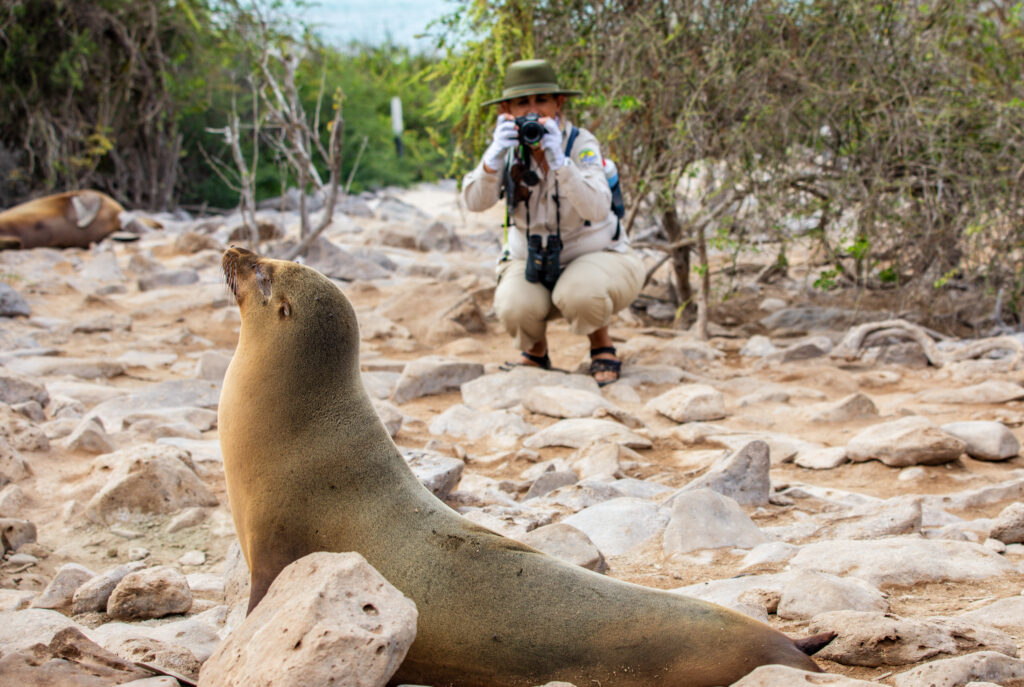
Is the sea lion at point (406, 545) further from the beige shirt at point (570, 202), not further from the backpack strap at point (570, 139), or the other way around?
the backpack strap at point (570, 139)

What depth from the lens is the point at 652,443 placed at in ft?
14.9

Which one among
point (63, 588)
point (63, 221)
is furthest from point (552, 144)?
point (63, 221)

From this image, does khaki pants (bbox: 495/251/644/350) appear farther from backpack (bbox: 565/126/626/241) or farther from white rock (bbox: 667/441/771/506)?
white rock (bbox: 667/441/771/506)

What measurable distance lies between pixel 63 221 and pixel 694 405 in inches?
345

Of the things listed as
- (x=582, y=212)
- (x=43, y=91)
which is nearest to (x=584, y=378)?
(x=582, y=212)

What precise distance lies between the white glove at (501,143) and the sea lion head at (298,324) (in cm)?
266

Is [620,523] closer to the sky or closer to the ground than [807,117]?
closer to the ground

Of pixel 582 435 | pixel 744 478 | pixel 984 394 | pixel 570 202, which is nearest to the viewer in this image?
pixel 744 478

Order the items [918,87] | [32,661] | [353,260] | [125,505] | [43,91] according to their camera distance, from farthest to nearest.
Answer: [43,91] → [353,260] → [918,87] → [125,505] → [32,661]

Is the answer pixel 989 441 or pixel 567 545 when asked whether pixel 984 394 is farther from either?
pixel 567 545

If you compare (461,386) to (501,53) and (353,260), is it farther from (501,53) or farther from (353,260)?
(353,260)

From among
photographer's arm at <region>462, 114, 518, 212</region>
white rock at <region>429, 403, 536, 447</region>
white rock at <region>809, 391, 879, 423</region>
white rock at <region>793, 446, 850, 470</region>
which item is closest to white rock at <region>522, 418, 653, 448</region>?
white rock at <region>429, 403, 536, 447</region>

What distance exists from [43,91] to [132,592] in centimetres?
1273

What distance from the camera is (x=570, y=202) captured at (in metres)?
5.29
